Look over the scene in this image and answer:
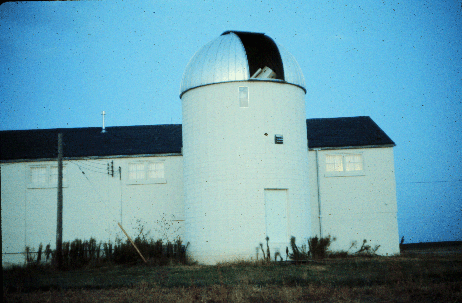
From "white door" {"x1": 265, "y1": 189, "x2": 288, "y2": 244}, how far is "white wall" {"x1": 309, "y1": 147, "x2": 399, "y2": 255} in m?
3.96

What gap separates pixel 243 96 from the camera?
1702 centimetres

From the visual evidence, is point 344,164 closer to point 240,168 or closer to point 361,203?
point 361,203

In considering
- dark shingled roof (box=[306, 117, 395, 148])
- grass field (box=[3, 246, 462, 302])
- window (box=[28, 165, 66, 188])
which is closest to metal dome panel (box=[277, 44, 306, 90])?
dark shingled roof (box=[306, 117, 395, 148])

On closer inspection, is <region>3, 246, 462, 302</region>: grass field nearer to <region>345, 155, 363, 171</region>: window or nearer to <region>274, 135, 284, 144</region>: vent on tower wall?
<region>274, 135, 284, 144</region>: vent on tower wall

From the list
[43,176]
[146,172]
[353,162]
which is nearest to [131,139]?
[146,172]

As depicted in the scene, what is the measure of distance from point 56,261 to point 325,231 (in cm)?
1111

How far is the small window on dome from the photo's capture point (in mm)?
16984

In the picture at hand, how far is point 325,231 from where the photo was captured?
20.6 meters

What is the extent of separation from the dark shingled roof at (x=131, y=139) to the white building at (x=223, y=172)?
0.26 ft

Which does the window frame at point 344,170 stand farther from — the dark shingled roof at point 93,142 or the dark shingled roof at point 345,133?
the dark shingled roof at point 93,142

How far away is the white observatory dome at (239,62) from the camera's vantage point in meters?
17.1

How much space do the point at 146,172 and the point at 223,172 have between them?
18.7 feet

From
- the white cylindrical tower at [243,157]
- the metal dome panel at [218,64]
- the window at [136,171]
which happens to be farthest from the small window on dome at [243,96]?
the window at [136,171]

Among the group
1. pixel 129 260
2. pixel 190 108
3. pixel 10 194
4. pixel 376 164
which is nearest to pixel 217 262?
pixel 129 260
